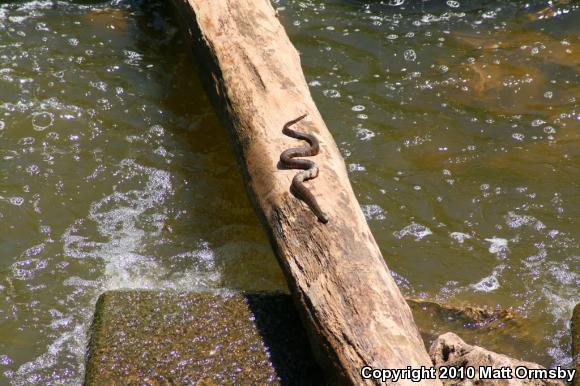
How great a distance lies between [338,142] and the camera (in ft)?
20.1

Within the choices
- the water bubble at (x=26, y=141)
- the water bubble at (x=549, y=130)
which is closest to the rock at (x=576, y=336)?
the water bubble at (x=549, y=130)

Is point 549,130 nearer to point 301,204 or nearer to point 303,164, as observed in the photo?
point 303,164

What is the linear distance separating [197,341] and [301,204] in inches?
37.8

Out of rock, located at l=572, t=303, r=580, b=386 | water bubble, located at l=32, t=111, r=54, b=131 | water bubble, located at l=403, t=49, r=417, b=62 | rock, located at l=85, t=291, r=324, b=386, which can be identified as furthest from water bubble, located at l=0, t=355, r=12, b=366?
water bubble, located at l=403, t=49, r=417, b=62

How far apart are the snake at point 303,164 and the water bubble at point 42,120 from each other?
2.44 m

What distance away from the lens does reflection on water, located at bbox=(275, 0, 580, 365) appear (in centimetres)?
505

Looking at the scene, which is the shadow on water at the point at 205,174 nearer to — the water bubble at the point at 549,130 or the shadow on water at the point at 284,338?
the shadow on water at the point at 284,338

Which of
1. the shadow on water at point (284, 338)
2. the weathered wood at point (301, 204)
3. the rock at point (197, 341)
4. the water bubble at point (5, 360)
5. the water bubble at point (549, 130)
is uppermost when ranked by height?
the weathered wood at point (301, 204)

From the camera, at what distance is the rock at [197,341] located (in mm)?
3705

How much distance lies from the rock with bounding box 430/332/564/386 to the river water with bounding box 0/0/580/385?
80cm

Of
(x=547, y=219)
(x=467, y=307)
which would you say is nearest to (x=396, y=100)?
(x=547, y=219)

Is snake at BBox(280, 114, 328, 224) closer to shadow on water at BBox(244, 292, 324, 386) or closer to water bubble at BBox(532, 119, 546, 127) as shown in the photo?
shadow on water at BBox(244, 292, 324, 386)

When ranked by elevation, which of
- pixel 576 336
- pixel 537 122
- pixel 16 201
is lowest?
pixel 576 336

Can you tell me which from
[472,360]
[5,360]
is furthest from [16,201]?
[472,360]
